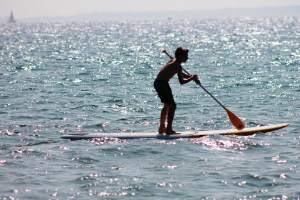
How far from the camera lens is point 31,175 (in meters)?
11.0

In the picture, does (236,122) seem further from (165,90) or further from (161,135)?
(165,90)

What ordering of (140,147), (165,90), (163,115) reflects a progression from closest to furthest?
(140,147), (165,90), (163,115)

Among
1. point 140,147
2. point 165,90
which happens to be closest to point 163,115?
point 165,90

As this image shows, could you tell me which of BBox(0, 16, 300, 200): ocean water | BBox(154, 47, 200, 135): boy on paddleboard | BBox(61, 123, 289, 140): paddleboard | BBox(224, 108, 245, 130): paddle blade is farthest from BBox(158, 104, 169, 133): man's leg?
BBox(224, 108, 245, 130): paddle blade

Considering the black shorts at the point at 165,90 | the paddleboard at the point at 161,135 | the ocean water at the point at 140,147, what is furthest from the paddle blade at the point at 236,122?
the black shorts at the point at 165,90

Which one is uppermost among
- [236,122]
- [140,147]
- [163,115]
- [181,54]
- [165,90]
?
[181,54]

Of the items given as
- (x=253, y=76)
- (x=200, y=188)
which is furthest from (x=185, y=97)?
(x=200, y=188)

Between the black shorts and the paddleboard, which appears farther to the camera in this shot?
the paddleboard

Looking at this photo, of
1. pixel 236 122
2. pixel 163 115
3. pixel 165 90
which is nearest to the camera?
pixel 165 90

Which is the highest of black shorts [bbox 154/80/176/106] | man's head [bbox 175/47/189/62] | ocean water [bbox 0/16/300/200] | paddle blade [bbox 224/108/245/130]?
man's head [bbox 175/47/189/62]

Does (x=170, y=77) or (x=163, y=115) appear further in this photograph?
(x=163, y=115)

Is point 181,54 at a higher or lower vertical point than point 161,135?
higher

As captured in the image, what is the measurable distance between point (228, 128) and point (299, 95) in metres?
7.14

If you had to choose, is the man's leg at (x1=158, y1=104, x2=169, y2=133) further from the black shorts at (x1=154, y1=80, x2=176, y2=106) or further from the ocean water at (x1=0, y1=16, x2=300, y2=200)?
the ocean water at (x1=0, y1=16, x2=300, y2=200)
